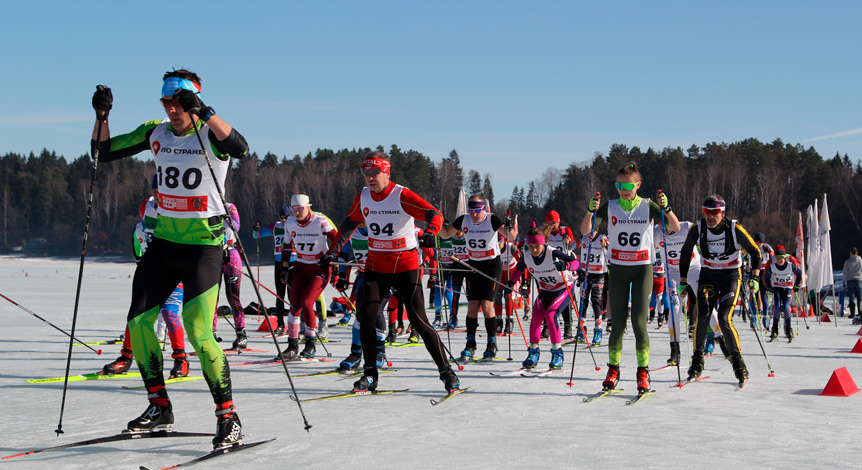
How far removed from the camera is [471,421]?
5.34m

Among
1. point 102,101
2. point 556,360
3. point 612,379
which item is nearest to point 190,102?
point 102,101

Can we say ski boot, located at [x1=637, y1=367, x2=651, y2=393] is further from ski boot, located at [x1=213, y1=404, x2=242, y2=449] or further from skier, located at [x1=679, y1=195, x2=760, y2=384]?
ski boot, located at [x1=213, y1=404, x2=242, y2=449]

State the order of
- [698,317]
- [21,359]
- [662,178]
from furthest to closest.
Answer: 1. [662,178]
2. [21,359]
3. [698,317]

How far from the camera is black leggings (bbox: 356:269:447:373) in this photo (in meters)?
6.60

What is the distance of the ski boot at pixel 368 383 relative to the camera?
666 cm

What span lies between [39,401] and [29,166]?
140485 millimetres

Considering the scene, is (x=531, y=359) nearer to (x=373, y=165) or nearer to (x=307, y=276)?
(x=307, y=276)

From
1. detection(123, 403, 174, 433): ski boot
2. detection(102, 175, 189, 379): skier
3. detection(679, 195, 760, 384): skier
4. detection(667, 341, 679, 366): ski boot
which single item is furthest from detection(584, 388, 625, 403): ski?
detection(102, 175, 189, 379): skier

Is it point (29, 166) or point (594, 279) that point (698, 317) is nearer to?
point (594, 279)

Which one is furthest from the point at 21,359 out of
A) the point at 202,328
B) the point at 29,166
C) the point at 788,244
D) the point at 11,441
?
the point at 29,166

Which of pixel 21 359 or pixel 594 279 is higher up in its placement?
pixel 594 279

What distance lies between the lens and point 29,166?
128750 mm

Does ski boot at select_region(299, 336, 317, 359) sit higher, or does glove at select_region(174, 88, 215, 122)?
glove at select_region(174, 88, 215, 122)

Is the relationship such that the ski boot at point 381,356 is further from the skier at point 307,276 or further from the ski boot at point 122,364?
the ski boot at point 122,364
